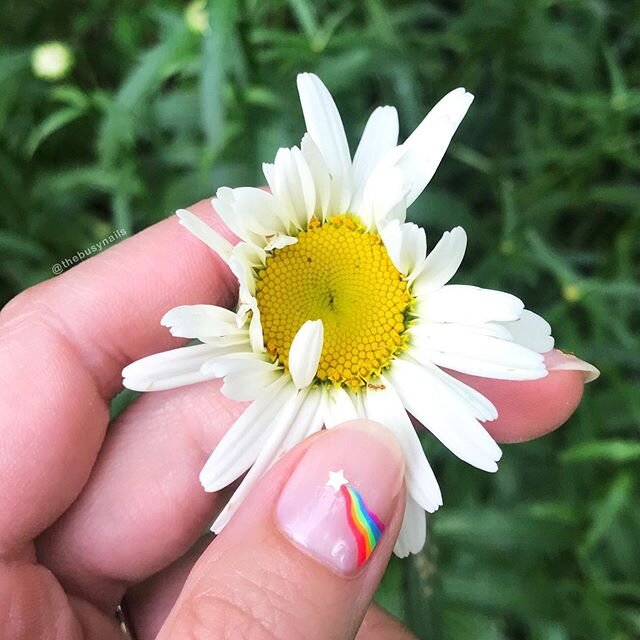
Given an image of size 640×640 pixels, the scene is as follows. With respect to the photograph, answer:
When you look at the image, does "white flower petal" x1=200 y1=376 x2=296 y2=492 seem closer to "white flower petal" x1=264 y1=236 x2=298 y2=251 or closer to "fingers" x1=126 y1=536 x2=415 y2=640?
"white flower petal" x1=264 y1=236 x2=298 y2=251

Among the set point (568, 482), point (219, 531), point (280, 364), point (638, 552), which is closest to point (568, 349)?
point (568, 482)

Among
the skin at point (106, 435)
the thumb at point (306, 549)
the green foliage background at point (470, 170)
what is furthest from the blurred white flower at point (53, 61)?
the thumb at point (306, 549)

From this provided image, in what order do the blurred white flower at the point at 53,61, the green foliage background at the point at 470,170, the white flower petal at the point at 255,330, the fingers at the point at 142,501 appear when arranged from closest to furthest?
the white flower petal at the point at 255,330, the fingers at the point at 142,501, the green foliage background at the point at 470,170, the blurred white flower at the point at 53,61

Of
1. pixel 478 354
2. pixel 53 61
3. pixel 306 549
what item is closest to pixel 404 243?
pixel 478 354

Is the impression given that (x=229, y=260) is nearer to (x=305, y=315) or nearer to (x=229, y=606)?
(x=305, y=315)

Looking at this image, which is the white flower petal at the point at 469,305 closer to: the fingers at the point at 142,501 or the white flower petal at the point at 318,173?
the white flower petal at the point at 318,173

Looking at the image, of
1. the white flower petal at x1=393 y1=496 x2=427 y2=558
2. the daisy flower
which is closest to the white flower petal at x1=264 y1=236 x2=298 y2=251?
the daisy flower

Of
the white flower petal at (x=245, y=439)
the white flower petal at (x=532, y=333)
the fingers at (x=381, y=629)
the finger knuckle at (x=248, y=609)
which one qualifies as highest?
the white flower petal at (x=532, y=333)
